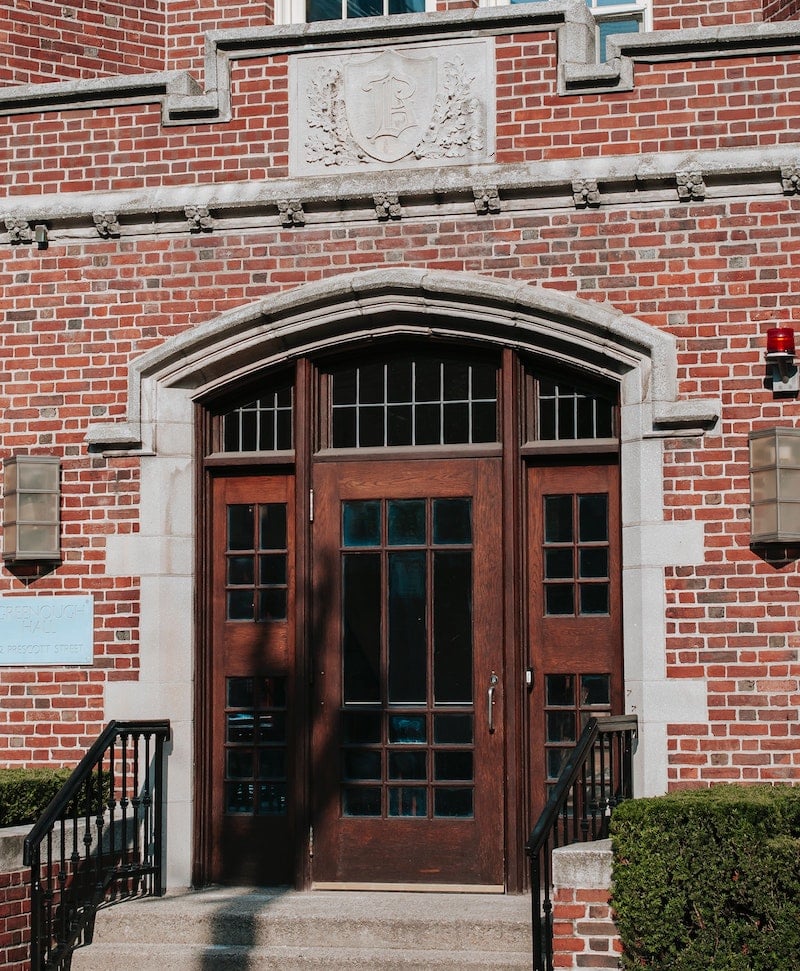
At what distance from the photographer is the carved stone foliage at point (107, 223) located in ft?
30.2

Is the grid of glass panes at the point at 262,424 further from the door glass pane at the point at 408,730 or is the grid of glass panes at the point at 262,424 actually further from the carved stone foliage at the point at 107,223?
the door glass pane at the point at 408,730

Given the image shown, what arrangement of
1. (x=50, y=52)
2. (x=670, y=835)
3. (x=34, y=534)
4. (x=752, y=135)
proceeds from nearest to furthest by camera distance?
(x=670, y=835), (x=752, y=135), (x=34, y=534), (x=50, y=52)

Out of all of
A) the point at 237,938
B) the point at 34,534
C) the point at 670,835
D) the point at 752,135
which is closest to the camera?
the point at 670,835

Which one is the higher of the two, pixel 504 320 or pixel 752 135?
pixel 752 135

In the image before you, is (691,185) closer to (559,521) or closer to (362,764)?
(559,521)

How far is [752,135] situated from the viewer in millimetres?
8508

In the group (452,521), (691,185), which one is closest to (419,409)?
(452,521)

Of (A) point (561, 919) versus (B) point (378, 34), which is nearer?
(A) point (561, 919)

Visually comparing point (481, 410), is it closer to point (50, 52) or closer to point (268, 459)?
point (268, 459)

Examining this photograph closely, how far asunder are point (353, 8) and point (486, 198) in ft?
10.0

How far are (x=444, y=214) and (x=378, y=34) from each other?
3.77 ft

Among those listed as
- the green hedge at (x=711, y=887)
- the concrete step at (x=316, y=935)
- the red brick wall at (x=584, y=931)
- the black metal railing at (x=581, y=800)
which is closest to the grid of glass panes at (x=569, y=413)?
the black metal railing at (x=581, y=800)

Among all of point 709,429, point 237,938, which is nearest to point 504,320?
point 709,429

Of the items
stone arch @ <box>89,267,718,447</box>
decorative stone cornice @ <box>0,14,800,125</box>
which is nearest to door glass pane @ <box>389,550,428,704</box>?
stone arch @ <box>89,267,718,447</box>
